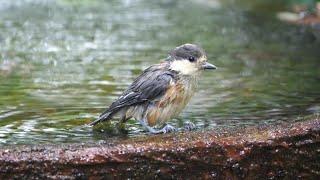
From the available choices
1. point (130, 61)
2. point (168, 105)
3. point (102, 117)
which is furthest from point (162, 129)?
point (130, 61)

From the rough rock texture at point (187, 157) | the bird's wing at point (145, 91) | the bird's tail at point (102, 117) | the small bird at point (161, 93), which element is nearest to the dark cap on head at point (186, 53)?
the small bird at point (161, 93)

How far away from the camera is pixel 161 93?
5.42 meters

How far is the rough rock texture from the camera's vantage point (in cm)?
425

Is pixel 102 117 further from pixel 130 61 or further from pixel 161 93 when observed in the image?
pixel 130 61

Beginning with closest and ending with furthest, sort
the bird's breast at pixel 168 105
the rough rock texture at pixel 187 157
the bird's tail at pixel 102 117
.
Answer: the rough rock texture at pixel 187 157, the bird's tail at pixel 102 117, the bird's breast at pixel 168 105

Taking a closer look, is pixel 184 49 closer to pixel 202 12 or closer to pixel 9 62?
pixel 9 62

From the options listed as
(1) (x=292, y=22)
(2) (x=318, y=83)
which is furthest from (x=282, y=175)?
(1) (x=292, y=22)

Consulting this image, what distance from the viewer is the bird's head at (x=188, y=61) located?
5531 mm

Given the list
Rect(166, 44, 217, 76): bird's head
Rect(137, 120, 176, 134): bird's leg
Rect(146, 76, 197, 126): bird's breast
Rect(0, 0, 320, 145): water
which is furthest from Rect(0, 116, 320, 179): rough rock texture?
Rect(166, 44, 217, 76): bird's head

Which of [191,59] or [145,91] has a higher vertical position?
[191,59]

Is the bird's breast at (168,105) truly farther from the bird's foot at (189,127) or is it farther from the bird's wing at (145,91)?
the bird's foot at (189,127)

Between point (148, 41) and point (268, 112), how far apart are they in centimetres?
358

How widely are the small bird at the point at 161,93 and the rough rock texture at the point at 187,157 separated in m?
0.69

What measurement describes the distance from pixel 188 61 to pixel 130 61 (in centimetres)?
243
